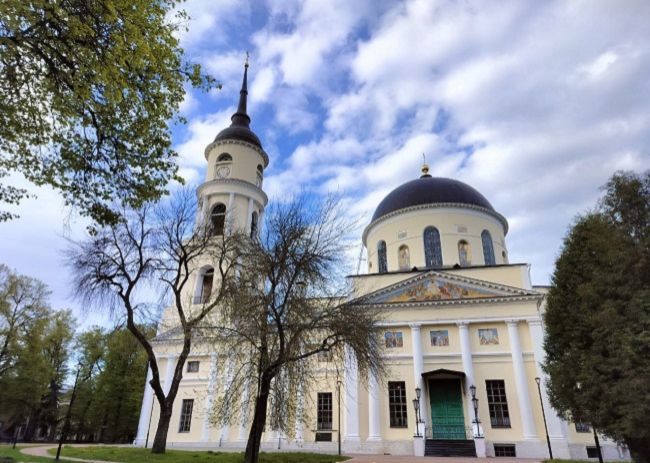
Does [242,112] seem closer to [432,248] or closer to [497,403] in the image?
[432,248]

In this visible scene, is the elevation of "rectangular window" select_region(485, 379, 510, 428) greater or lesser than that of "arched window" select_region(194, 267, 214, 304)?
lesser

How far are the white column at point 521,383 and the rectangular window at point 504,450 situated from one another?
3.20ft

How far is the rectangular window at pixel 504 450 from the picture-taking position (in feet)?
76.3

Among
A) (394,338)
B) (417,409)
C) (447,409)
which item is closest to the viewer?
(417,409)

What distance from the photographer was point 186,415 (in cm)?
2942

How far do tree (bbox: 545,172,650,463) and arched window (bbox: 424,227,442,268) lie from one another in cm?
1654

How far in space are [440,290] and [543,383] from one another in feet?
→ 24.6

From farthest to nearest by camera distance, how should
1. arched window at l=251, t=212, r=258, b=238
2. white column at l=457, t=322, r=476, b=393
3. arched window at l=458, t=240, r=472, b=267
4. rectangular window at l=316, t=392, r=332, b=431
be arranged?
arched window at l=251, t=212, r=258, b=238 < arched window at l=458, t=240, r=472, b=267 < rectangular window at l=316, t=392, r=332, b=431 < white column at l=457, t=322, r=476, b=393

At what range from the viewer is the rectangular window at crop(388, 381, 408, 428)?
25511 mm

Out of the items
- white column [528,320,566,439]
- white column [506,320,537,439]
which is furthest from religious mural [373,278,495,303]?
white column [528,320,566,439]

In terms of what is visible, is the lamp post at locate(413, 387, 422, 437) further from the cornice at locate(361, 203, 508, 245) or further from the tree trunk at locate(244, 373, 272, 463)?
the cornice at locate(361, 203, 508, 245)

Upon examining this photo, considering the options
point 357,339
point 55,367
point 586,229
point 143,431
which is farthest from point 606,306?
point 55,367

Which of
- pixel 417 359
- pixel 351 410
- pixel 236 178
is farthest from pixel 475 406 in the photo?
pixel 236 178

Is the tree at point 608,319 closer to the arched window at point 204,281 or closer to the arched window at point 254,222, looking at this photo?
the arched window at point 254,222
